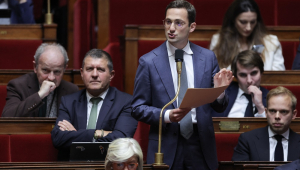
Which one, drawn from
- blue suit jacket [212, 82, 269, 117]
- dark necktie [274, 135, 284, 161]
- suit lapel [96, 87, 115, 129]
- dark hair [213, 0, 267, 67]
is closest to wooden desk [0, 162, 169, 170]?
suit lapel [96, 87, 115, 129]

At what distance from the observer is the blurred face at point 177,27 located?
182 centimetres

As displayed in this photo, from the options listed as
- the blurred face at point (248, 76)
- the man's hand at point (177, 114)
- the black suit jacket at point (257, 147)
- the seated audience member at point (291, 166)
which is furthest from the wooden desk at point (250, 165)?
the blurred face at point (248, 76)

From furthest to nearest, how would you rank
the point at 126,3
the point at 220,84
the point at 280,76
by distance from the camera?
the point at 126,3, the point at 280,76, the point at 220,84

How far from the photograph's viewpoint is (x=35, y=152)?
225 cm

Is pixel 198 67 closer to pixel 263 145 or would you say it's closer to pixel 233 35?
pixel 263 145

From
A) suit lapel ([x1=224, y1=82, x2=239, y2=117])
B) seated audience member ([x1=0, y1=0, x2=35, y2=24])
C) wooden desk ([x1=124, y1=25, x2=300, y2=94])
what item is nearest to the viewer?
suit lapel ([x1=224, y1=82, x2=239, y2=117])

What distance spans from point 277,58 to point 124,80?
2.64ft

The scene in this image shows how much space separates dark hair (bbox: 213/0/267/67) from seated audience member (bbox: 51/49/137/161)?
0.81 m

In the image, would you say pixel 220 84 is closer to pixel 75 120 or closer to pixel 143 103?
pixel 143 103

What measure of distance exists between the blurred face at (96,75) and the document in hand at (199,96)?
2.12ft

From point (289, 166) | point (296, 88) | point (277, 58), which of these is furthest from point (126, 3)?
point (289, 166)

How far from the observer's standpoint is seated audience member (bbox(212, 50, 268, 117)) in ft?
8.22

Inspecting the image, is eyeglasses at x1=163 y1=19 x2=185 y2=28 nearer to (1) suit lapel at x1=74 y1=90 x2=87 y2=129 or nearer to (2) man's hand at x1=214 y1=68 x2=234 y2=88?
(2) man's hand at x1=214 y1=68 x2=234 y2=88

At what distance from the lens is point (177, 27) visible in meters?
1.83
